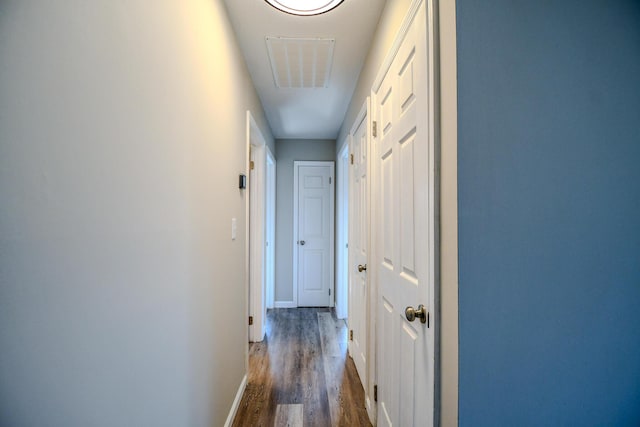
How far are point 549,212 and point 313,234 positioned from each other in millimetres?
3571

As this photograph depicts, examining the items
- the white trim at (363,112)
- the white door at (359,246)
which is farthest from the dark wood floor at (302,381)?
the white trim at (363,112)

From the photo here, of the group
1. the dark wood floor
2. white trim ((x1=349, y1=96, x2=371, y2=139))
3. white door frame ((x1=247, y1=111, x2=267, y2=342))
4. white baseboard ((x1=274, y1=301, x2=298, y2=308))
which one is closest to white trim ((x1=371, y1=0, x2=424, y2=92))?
white trim ((x1=349, y1=96, x2=371, y2=139))

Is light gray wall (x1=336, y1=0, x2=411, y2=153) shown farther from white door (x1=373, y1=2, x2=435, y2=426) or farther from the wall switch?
the wall switch

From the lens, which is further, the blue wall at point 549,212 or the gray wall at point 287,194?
the gray wall at point 287,194

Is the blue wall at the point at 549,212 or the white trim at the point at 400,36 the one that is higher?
the white trim at the point at 400,36

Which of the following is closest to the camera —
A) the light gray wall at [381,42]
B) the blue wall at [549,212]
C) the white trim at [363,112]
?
the blue wall at [549,212]

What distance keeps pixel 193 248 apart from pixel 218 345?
66cm

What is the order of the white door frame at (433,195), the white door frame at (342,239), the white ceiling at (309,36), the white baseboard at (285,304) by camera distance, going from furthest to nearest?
the white baseboard at (285,304), the white door frame at (342,239), the white ceiling at (309,36), the white door frame at (433,195)

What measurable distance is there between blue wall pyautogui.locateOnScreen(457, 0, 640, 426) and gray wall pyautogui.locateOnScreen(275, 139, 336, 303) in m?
3.55

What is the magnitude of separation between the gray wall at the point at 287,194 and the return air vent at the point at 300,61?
1731 mm

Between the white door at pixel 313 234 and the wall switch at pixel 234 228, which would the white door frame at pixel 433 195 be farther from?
the white door at pixel 313 234

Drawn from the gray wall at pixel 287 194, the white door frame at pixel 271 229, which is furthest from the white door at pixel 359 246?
the gray wall at pixel 287 194

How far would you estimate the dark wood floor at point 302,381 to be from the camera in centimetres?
195

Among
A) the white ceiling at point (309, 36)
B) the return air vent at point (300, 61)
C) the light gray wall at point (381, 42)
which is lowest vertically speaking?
the light gray wall at point (381, 42)
